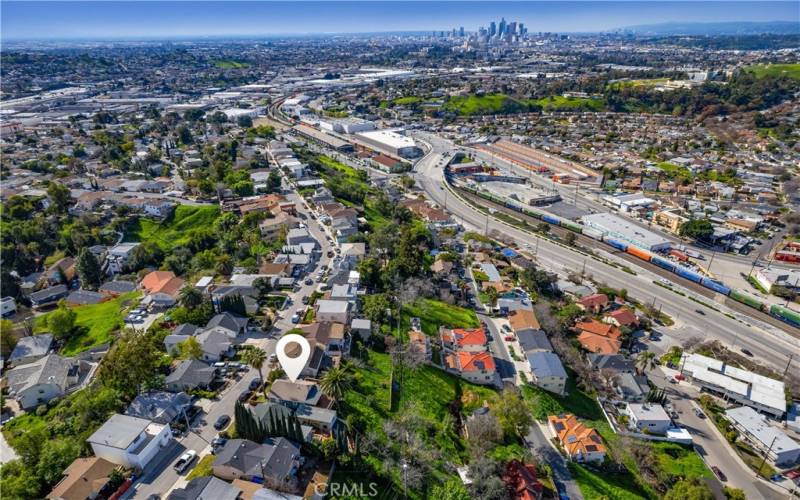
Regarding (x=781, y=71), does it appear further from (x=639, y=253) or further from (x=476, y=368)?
(x=476, y=368)

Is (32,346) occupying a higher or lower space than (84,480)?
lower

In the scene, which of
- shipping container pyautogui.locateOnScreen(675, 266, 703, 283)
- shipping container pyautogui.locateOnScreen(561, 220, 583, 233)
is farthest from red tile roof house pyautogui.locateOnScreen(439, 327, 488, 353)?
shipping container pyautogui.locateOnScreen(561, 220, 583, 233)

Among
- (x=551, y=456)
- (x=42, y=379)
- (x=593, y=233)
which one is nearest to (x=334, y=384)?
(x=551, y=456)

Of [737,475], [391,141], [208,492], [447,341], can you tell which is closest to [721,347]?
[737,475]

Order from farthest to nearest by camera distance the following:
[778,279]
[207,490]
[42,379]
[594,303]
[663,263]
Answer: [663,263] → [778,279] → [594,303] → [42,379] → [207,490]

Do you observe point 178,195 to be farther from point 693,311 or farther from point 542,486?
point 693,311
